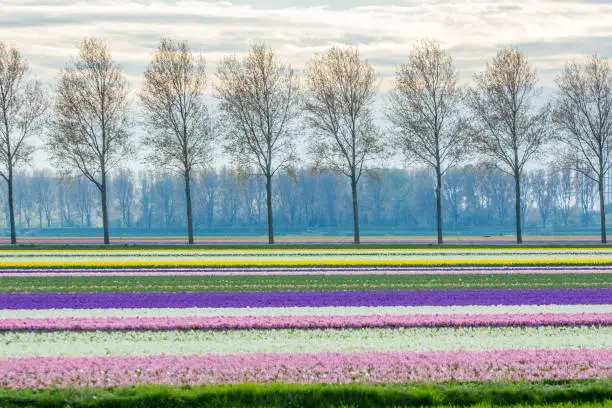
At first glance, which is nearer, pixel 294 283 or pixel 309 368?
pixel 309 368

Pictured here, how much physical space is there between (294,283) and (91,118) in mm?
36585

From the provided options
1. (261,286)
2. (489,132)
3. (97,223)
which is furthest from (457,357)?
(97,223)

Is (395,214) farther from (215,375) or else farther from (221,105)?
(215,375)

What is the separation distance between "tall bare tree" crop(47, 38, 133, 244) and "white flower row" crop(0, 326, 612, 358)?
43.3 metres

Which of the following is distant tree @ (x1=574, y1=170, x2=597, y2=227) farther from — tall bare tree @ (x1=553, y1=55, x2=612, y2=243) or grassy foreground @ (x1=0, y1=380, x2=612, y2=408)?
grassy foreground @ (x1=0, y1=380, x2=612, y2=408)

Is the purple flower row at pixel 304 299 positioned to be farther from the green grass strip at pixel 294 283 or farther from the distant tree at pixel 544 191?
the distant tree at pixel 544 191

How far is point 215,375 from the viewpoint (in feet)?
42.0

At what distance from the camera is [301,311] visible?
2059 centimetres

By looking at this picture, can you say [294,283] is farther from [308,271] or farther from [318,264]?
[318,264]

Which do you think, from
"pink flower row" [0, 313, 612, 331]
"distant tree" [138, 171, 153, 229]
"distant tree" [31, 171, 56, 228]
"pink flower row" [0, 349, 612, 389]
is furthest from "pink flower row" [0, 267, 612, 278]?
"distant tree" [31, 171, 56, 228]

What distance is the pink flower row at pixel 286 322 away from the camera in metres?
18.0

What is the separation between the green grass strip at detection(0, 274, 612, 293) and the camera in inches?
1035

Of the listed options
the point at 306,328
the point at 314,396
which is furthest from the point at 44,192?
the point at 314,396

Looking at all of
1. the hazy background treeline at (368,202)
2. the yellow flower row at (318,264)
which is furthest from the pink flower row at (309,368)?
the hazy background treeline at (368,202)
